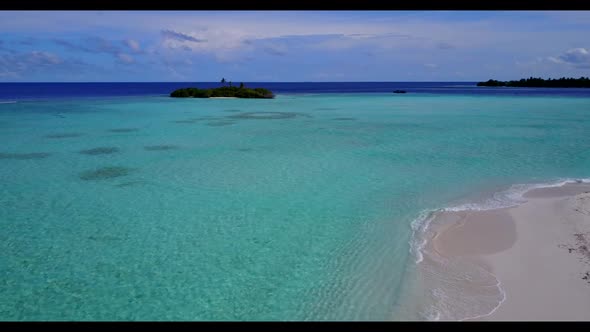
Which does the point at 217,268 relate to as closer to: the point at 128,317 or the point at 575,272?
the point at 128,317

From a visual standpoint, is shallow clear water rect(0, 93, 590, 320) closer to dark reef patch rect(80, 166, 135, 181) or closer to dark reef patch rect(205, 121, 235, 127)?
dark reef patch rect(80, 166, 135, 181)

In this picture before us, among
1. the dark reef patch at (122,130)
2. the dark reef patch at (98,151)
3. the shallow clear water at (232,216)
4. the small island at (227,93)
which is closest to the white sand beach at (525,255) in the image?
the shallow clear water at (232,216)

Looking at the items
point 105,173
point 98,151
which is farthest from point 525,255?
point 98,151

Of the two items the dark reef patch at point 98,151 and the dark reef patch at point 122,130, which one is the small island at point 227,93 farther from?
the dark reef patch at point 98,151
